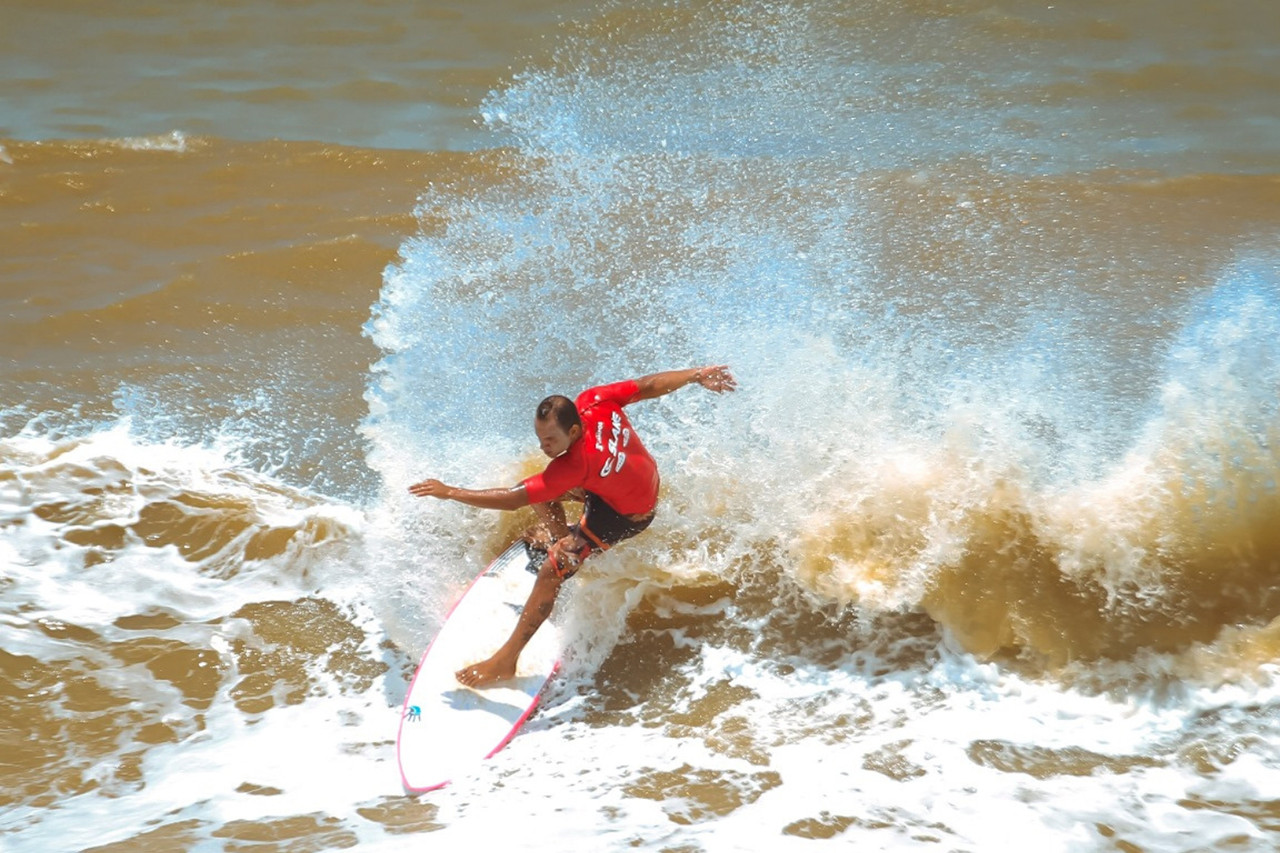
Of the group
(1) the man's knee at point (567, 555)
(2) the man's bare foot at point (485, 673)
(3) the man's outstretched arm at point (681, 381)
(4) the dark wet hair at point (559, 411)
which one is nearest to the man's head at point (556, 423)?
(4) the dark wet hair at point (559, 411)

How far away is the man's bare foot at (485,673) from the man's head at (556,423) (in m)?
1.27

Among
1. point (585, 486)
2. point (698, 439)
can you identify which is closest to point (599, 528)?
point (585, 486)

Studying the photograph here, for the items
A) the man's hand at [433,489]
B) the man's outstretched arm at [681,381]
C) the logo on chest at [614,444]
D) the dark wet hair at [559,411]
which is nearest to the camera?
the dark wet hair at [559,411]

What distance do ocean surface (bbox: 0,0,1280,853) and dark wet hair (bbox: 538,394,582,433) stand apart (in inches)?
57.9

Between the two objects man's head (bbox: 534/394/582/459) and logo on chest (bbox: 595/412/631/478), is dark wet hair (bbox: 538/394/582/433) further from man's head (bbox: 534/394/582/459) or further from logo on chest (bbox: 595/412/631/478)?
logo on chest (bbox: 595/412/631/478)

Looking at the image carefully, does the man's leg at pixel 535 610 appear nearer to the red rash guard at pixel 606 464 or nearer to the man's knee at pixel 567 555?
the man's knee at pixel 567 555

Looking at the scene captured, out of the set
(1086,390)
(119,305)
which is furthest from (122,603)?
(1086,390)

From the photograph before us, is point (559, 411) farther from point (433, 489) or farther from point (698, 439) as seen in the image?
point (698, 439)

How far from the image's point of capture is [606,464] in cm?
504

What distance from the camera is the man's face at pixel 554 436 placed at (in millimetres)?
4723

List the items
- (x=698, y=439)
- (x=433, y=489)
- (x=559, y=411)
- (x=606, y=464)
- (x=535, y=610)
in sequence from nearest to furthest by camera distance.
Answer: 1. (x=559, y=411)
2. (x=433, y=489)
3. (x=606, y=464)
4. (x=535, y=610)
5. (x=698, y=439)

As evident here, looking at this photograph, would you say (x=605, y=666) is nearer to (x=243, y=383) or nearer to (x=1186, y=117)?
(x=243, y=383)

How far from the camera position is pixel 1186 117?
10.2m

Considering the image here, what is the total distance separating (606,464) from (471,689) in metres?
1.40
